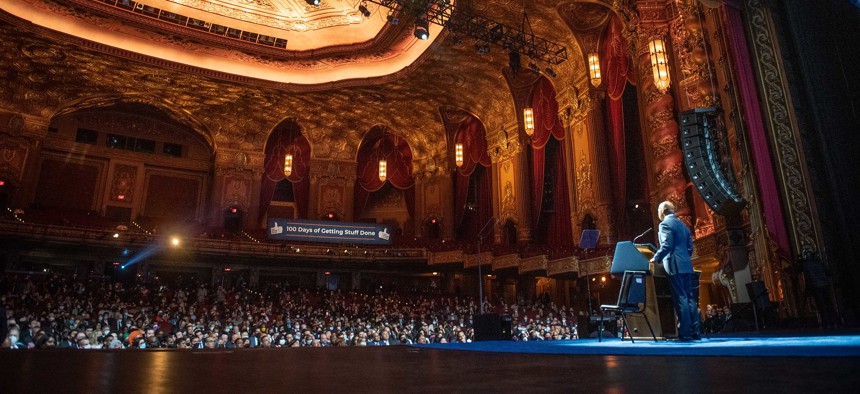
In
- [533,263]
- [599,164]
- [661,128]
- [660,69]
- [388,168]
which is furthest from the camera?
[388,168]

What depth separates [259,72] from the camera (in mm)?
20797

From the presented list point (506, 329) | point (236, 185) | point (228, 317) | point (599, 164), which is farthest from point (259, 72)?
point (506, 329)

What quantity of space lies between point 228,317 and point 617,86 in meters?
13.5

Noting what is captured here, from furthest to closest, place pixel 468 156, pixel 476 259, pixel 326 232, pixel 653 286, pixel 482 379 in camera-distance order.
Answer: pixel 468 156 → pixel 326 232 → pixel 476 259 → pixel 653 286 → pixel 482 379

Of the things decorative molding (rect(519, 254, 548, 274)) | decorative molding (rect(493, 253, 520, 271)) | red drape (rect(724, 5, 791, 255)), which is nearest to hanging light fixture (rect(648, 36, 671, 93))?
red drape (rect(724, 5, 791, 255))

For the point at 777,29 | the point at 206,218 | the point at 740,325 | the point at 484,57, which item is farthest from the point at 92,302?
the point at 777,29

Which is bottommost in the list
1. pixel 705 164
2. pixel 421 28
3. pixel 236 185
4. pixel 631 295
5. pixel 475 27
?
pixel 631 295

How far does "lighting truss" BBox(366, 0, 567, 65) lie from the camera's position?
1364cm

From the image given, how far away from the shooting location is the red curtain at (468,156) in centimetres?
2308

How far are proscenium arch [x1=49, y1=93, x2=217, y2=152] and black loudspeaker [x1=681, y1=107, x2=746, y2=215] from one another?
21629mm

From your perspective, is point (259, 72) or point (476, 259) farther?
point (259, 72)

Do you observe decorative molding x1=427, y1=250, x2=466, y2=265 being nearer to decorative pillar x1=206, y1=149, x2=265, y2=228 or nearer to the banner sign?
the banner sign

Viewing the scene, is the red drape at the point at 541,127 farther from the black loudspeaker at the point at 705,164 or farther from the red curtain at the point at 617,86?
the black loudspeaker at the point at 705,164

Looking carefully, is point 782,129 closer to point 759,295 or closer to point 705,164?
point 705,164
